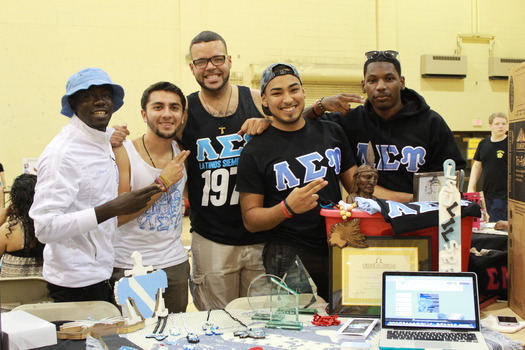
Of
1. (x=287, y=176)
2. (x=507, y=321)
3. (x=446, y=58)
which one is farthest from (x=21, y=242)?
(x=446, y=58)

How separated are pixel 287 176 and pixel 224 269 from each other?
70 cm

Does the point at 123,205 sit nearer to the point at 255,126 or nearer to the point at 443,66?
the point at 255,126

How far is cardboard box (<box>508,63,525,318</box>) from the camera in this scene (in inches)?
82.2

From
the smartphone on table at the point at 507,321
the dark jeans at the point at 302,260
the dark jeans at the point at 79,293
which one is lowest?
the smartphone on table at the point at 507,321

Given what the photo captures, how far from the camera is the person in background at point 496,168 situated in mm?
5734

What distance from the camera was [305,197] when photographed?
2.12 meters

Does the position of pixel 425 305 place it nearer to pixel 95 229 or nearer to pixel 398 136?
pixel 398 136

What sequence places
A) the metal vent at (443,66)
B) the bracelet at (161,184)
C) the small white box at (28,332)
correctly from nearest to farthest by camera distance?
the small white box at (28,332)
the bracelet at (161,184)
the metal vent at (443,66)

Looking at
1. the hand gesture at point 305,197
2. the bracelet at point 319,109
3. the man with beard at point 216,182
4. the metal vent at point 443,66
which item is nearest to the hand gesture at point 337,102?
the bracelet at point 319,109

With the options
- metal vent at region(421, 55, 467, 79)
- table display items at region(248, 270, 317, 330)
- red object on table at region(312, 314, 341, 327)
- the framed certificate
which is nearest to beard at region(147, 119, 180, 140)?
table display items at region(248, 270, 317, 330)

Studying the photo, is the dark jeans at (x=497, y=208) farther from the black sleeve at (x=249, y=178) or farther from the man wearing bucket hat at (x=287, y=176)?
the black sleeve at (x=249, y=178)

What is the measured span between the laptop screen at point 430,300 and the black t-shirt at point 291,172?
1.88 ft

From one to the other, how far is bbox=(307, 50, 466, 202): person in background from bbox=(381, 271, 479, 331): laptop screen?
2.18 ft

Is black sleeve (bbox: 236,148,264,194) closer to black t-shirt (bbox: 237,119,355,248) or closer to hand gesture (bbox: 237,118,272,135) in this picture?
black t-shirt (bbox: 237,119,355,248)
